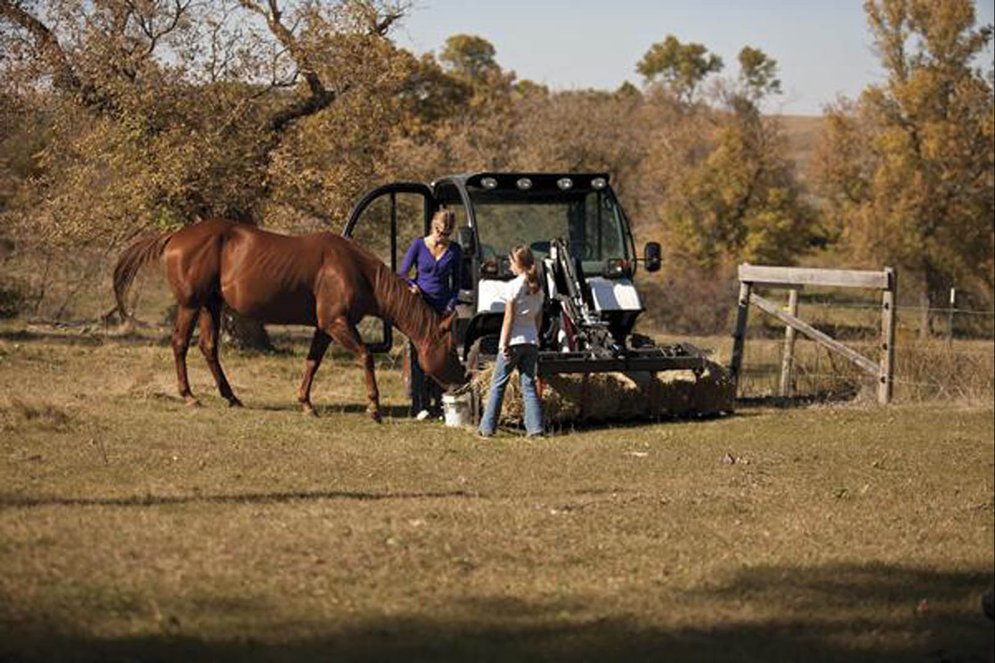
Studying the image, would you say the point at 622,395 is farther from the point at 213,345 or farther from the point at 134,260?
the point at 134,260

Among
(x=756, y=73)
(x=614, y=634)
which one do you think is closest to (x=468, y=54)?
(x=756, y=73)

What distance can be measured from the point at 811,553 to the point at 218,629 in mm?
3648

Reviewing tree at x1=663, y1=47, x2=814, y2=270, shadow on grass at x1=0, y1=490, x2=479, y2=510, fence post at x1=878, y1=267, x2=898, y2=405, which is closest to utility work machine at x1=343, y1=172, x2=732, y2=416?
fence post at x1=878, y1=267, x2=898, y2=405

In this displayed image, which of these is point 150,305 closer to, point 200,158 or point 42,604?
point 200,158

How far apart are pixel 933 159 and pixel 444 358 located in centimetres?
3135

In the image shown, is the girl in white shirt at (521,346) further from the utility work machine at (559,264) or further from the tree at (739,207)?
the tree at (739,207)

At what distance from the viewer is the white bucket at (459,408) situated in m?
13.7

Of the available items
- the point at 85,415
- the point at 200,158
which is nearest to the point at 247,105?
the point at 200,158

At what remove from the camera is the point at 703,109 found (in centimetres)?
6050

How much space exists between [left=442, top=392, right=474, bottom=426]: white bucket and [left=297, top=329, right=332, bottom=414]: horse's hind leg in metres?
1.43

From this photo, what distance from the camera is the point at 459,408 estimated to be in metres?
13.8

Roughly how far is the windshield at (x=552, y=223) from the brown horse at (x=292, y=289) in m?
1.19

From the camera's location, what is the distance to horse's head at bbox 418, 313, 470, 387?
1400cm

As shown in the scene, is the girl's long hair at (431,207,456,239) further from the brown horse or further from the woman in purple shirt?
the brown horse
